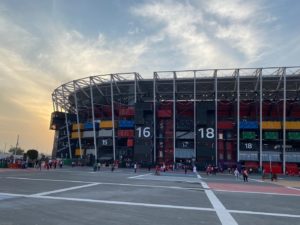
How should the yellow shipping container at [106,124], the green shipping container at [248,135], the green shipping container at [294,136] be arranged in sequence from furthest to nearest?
the yellow shipping container at [106,124] < the green shipping container at [248,135] < the green shipping container at [294,136]

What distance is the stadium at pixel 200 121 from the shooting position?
62469mm

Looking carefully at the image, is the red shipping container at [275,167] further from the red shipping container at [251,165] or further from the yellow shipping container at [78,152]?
the yellow shipping container at [78,152]

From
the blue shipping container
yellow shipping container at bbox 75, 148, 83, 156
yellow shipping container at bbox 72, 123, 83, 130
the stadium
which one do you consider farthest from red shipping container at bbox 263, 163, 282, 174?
yellow shipping container at bbox 72, 123, 83, 130

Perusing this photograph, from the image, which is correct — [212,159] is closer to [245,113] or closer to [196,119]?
[196,119]

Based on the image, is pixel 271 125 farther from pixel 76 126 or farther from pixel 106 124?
pixel 76 126

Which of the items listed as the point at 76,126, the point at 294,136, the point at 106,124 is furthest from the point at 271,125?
the point at 76,126

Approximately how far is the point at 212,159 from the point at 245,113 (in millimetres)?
15413

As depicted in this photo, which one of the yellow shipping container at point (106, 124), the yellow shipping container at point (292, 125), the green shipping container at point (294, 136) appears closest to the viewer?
the green shipping container at point (294, 136)

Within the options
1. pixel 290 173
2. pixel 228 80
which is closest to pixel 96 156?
pixel 228 80

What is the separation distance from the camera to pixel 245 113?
2800 inches

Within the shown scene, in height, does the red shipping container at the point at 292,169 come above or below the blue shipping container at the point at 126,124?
below

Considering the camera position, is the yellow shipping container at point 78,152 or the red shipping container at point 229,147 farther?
the yellow shipping container at point 78,152

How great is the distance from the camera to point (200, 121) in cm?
6412

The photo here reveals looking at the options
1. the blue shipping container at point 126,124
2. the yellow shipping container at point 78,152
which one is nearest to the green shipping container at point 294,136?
the blue shipping container at point 126,124
